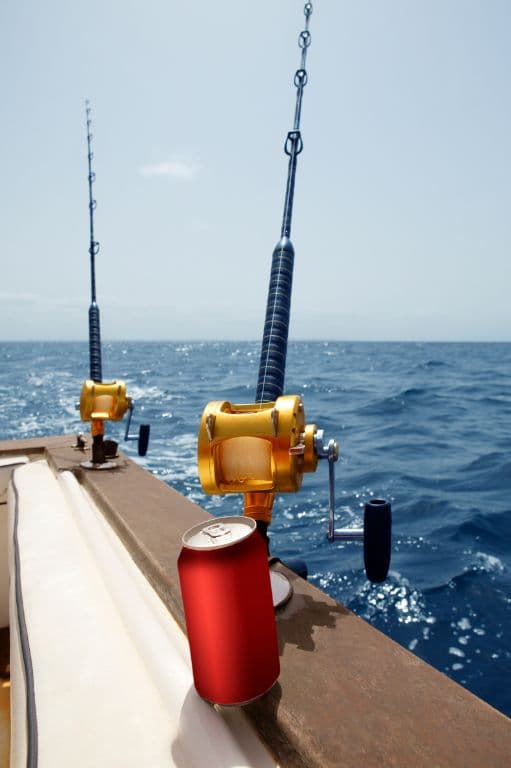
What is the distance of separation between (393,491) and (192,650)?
5250 millimetres

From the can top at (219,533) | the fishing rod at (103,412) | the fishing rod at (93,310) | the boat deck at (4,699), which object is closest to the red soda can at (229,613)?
the can top at (219,533)

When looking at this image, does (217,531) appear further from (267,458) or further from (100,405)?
(100,405)

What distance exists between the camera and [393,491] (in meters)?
5.94

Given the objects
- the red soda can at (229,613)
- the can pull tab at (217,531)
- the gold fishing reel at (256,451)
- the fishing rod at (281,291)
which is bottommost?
the red soda can at (229,613)

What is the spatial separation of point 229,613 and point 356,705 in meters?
0.35

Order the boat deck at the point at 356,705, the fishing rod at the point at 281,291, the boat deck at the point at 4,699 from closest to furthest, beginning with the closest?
the boat deck at the point at 356,705 < the fishing rod at the point at 281,291 < the boat deck at the point at 4,699

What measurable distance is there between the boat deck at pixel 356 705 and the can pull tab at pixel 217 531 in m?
0.36

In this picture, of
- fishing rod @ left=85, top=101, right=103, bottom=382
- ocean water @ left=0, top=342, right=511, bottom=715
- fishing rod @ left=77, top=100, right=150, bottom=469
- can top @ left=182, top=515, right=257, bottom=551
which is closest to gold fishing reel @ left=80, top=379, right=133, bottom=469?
fishing rod @ left=77, top=100, right=150, bottom=469

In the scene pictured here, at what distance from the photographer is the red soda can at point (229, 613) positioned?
0.98 metres

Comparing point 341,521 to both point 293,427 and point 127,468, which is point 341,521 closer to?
point 127,468

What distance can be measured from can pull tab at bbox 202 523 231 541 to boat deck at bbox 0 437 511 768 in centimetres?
36

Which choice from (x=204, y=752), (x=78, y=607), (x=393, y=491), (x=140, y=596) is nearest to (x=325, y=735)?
(x=204, y=752)

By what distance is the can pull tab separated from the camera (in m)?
1.04

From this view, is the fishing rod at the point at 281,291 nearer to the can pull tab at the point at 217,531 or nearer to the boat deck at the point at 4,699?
the can pull tab at the point at 217,531
